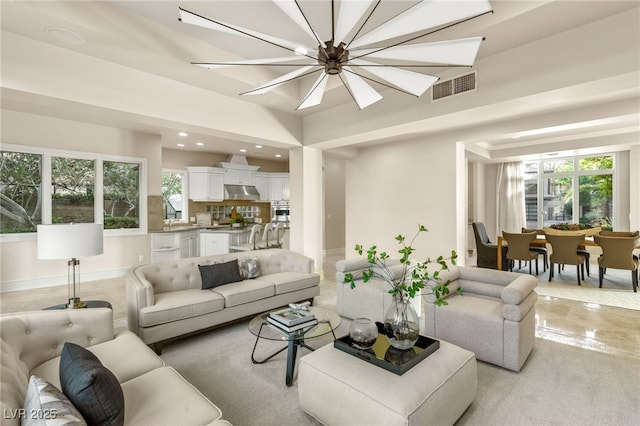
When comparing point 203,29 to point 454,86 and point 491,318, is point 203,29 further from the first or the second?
point 491,318

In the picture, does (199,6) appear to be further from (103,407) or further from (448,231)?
(448,231)

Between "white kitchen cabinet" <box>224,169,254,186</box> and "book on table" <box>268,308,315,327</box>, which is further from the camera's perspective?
"white kitchen cabinet" <box>224,169,254,186</box>

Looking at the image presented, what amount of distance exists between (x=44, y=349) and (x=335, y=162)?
8073 mm

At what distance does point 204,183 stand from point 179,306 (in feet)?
19.3

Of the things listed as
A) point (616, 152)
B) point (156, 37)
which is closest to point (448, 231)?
point (616, 152)

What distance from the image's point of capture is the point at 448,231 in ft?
19.5

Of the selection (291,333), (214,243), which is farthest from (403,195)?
(291,333)

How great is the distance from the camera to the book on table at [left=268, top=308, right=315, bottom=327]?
2.51 m

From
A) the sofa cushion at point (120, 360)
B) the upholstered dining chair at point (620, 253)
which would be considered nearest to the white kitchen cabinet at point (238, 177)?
the sofa cushion at point (120, 360)

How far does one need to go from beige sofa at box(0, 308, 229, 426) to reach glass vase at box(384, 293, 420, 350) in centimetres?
113

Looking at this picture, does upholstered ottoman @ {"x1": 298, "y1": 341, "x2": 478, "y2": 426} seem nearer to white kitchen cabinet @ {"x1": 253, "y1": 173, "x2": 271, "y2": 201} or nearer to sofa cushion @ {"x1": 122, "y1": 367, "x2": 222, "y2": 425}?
sofa cushion @ {"x1": 122, "y1": 367, "x2": 222, "y2": 425}

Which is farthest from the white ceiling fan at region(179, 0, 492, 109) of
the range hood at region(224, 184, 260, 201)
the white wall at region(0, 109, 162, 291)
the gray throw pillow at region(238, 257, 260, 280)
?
the range hood at region(224, 184, 260, 201)

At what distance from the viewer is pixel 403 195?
671 cm

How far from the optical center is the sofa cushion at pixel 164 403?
140 centimetres
